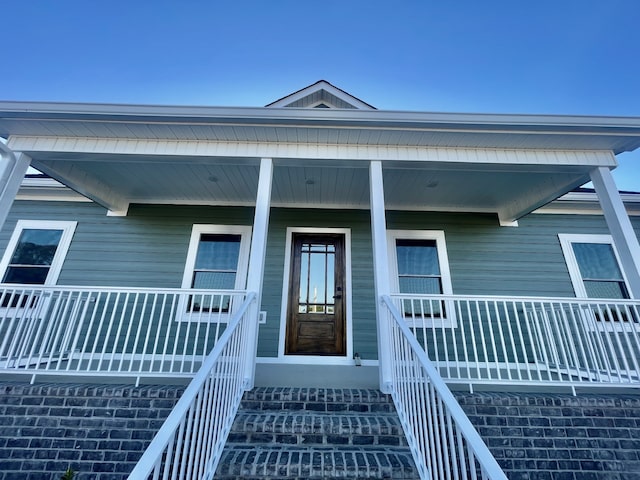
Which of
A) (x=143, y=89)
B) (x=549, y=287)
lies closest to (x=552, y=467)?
(x=549, y=287)

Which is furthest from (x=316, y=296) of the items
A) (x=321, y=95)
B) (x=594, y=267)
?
(x=594, y=267)

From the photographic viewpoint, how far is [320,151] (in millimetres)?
3395

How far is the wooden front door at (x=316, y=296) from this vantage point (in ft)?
14.2

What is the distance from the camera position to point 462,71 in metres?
8.05

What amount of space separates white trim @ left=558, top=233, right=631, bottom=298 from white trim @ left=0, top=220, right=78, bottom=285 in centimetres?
843

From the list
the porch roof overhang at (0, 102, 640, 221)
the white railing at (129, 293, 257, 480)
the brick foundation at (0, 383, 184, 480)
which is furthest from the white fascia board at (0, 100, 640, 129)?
the brick foundation at (0, 383, 184, 480)

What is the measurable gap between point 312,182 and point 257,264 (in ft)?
5.60

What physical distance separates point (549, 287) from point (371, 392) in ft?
12.5

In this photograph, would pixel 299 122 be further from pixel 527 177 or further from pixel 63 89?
pixel 63 89

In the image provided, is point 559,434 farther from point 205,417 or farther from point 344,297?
point 205,417

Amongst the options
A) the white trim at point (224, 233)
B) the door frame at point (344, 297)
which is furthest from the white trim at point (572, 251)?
the white trim at point (224, 233)

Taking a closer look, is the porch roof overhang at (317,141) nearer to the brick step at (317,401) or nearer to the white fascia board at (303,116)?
the white fascia board at (303,116)

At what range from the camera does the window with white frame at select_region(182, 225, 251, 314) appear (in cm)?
461

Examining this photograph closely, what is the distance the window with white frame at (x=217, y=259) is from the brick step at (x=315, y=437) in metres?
2.20
